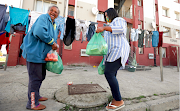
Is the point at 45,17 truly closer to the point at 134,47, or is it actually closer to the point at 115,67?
the point at 115,67

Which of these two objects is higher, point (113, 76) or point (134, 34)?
point (134, 34)

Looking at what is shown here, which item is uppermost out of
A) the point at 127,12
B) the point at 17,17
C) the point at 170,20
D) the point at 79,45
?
the point at 127,12

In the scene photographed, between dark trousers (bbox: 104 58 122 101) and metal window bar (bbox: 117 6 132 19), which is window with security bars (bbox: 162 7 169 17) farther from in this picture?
dark trousers (bbox: 104 58 122 101)

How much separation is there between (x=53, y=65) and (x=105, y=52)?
3.08ft

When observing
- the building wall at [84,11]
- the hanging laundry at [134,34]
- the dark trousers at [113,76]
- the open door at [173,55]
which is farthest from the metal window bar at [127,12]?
the dark trousers at [113,76]

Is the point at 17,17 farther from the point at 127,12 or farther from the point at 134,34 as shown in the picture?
the point at 127,12

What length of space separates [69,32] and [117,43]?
12.3ft

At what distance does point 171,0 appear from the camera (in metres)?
13.2

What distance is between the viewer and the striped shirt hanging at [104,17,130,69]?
4.85ft

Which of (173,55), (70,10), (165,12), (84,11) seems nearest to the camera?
(70,10)

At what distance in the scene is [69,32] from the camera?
15.5 feet

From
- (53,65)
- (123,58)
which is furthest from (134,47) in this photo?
(53,65)

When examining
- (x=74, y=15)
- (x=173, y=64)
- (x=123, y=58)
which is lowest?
(x=173, y=64)

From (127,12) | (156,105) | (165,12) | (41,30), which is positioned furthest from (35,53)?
(165,12)
